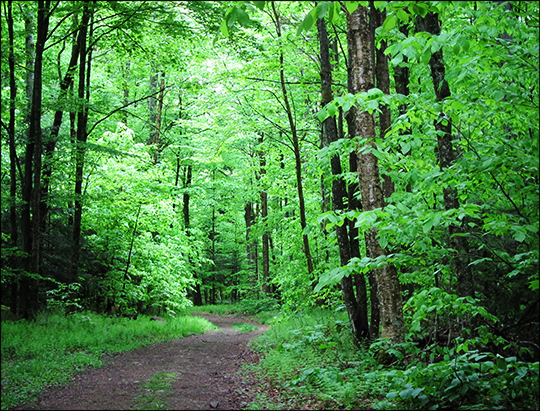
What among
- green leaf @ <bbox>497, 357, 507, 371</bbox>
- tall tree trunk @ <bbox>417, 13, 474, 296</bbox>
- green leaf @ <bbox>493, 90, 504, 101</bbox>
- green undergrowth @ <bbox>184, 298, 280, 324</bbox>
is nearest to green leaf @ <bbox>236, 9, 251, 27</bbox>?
green leaf @ <bbox>493, 90, 504, 101</bbox>

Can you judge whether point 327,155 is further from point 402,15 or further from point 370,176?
point 402,15

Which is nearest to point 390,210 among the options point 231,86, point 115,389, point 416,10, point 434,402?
point 416,10

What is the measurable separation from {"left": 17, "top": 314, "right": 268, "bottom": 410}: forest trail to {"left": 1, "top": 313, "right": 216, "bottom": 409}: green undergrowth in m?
0.26

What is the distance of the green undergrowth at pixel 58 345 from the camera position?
17.2ft

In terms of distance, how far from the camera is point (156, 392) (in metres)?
5.53

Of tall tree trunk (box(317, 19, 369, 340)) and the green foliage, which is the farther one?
tall tree trunk (box(317, 19, 369, 340))

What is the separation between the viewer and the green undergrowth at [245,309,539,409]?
13.4ft

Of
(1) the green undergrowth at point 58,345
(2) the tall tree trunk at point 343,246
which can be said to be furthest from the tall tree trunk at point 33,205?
(2) the tall tree trunk at point 343,246

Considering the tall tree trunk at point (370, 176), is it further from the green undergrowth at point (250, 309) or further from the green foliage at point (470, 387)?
the green undergrowth at point (250, 309)

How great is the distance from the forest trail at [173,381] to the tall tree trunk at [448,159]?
343 centimetres

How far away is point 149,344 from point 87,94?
7.83 m

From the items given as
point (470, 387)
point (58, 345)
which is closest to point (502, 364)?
point (470, 387)

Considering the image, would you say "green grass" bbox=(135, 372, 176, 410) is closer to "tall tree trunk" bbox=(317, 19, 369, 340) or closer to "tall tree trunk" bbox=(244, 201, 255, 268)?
"tall tree trunk" bbox=(317, 19, 369, 340)

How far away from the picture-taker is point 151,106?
71.1 feet
